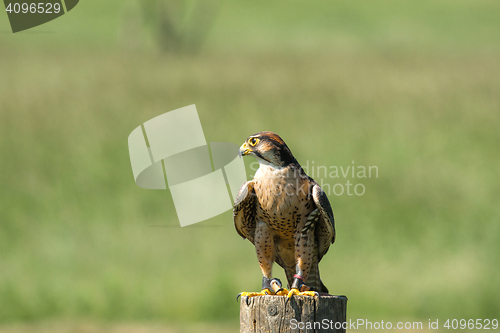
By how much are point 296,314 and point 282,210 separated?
728 mm

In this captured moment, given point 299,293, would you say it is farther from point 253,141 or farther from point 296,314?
point 253,141

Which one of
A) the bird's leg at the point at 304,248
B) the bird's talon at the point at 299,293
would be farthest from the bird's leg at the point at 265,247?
the bird's talon at the point at 299,293

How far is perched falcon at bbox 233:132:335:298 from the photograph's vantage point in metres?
3.74

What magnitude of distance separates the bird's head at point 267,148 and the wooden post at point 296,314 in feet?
3.10

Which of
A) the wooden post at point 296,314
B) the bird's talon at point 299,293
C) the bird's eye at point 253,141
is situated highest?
the bird's eye at point 253,141

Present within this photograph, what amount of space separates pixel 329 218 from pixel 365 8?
89.8 ft

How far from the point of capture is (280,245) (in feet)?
13.3

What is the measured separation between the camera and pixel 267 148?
3.70m

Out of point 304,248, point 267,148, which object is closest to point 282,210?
point 304,248

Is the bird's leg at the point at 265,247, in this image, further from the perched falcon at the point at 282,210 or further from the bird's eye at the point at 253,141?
the bird's eye at the point at 253,141

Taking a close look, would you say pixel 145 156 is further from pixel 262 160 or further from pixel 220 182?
pixel 262 160

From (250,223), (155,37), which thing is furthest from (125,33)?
(250,223)

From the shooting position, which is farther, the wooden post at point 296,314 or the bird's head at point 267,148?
the bird's head at point 267,148

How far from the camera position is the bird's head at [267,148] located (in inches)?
146
